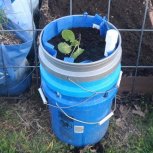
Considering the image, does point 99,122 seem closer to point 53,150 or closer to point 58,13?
point 53,150

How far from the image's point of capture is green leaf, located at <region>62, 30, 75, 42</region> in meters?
1.86

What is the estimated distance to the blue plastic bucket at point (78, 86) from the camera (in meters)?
1.69

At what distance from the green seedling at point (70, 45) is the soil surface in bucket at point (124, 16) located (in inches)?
23.8

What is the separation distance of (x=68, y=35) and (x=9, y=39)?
0.48 metres

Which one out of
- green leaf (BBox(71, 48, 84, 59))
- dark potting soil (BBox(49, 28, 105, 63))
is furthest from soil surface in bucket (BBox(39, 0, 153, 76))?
green leaf (BBox(71, 48, 84, 59))

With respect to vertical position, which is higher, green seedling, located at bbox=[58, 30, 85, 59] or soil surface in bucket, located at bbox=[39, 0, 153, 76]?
green seedling, located at bbox=[58, 30, 85, 59]

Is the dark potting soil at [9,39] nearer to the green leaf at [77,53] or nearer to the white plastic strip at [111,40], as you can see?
the green leaf at [77,53]

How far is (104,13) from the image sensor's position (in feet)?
8.46

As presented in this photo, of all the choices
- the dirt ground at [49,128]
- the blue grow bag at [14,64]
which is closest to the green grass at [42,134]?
the dirt ground at [49,128]

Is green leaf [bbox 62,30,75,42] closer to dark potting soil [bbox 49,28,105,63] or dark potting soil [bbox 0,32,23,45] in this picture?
dark potting soil [bbox 49,28,105,63]

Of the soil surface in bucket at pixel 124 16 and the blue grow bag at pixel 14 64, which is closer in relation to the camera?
the blue grow bag at pixel 14 64

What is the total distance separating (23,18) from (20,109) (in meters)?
0.56

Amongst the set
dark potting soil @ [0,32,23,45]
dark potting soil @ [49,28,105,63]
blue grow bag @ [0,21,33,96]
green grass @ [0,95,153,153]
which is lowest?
green grass @ [0,95,153,153]

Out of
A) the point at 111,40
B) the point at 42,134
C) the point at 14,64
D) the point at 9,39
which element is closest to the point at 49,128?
the point at 42,134
